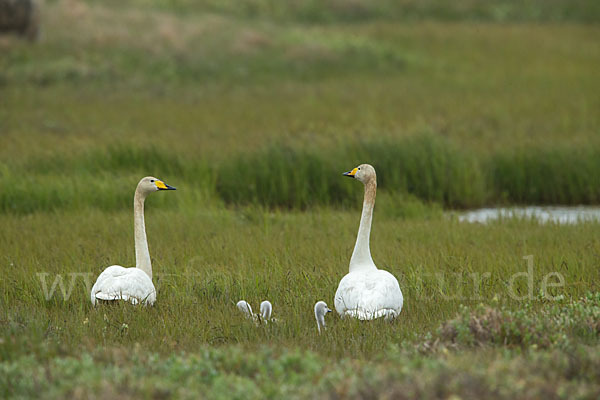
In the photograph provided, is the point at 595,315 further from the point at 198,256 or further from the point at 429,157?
the point at 429,157

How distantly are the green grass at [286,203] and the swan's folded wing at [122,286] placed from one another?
0.54 ft

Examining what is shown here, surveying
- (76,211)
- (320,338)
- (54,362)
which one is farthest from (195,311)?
(76,211)

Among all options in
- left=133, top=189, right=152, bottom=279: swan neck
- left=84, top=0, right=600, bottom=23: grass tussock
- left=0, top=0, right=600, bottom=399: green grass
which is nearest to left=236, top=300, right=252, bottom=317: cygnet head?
left=0, top=0, right=600, bottom=399: green grass

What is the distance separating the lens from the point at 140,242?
8742 mm

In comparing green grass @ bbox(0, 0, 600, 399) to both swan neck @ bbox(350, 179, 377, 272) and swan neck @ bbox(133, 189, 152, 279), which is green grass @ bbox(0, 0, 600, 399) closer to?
swan neck @ bbox(133, 189, 152, 279)

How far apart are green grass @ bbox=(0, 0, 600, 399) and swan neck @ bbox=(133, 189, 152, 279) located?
0.41 meters

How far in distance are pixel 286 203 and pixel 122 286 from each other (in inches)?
294

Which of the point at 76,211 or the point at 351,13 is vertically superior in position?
the point at 351,13

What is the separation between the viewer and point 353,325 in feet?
24.4

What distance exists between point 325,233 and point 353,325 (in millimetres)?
4281

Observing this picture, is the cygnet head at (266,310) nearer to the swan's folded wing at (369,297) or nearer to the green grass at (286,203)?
the green grass at (286,203)

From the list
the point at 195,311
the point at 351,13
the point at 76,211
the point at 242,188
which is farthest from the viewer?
the point at 351,13

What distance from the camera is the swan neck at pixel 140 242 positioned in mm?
8570

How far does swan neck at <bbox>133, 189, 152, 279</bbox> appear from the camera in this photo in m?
8.57
